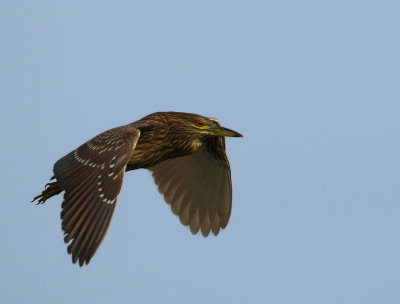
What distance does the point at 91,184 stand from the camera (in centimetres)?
1097

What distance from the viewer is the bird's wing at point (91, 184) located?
1014 centimetres

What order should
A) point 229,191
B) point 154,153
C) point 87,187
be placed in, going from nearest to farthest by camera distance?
1. point 87,187
2. point 154,153
3. point 229,191

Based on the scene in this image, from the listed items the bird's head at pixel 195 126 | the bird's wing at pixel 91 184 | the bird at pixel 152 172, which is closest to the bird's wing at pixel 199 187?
the bird at pixel 152 172

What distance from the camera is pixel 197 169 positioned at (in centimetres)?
1443

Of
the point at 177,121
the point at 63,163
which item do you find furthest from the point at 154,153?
the point at 63,163

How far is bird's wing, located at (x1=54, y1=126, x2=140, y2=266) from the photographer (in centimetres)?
1014

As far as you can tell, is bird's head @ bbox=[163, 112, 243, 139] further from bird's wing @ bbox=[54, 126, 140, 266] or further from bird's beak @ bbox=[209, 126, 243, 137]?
bird's wing @ bbox=[54, 126, 140, 266]

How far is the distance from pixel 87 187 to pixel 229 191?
384cm

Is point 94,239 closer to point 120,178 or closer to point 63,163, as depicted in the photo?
point 120,178

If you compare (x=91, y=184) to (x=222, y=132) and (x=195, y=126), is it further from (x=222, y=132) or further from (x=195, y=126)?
(x=222, y=132)

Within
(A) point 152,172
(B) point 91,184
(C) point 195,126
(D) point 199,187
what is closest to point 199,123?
(C) point 195,126

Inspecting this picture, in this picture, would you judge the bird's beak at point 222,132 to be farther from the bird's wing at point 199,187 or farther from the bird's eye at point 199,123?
the bird's wing at point 199,187

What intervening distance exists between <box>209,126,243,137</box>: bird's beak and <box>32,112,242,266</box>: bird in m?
0.01

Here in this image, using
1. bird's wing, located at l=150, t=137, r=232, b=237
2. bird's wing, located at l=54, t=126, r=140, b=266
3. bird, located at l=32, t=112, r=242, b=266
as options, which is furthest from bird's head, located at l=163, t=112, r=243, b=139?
bird's wing, located at l=54, t=126, r=140, b=266
